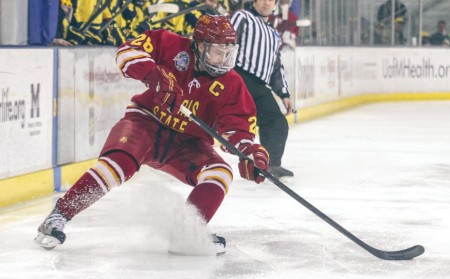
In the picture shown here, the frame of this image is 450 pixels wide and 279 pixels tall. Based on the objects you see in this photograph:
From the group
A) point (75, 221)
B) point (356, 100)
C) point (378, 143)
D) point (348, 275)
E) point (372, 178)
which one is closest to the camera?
point (348, 275)

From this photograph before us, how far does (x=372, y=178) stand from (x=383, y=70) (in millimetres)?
8592

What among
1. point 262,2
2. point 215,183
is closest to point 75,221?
point 215,183

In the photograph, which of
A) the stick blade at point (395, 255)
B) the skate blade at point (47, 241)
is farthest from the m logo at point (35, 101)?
the stick blade at point (395, 255)

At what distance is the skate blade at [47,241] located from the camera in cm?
405

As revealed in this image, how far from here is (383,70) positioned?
50.0ft

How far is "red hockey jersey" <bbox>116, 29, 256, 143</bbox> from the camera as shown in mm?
4195

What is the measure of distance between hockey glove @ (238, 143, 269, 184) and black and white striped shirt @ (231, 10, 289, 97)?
2.46 metres

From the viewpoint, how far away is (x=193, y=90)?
4254 millimetres

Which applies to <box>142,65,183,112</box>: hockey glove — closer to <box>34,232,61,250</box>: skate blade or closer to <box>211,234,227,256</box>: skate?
<box>211,234,227,256</box>: skate

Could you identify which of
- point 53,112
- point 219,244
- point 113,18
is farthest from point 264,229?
point 113,18

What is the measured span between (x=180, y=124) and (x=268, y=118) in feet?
7.68

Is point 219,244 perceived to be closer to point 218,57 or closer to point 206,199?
point 206,199

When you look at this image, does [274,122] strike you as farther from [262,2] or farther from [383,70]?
[383,70]

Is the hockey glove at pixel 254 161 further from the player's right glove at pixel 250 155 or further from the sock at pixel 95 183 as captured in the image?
the sock at pixel 95 183
